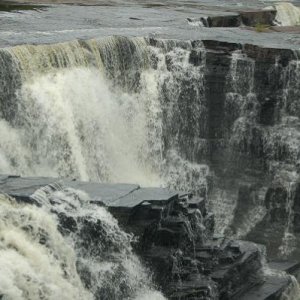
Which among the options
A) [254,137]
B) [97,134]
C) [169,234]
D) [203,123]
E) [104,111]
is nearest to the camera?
[169,234]

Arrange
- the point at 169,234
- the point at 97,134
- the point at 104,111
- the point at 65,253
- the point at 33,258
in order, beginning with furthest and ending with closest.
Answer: the point at 104,111 → the point at 97,134 → the point at 169,234 → the point at 65,253 → the point at 33,258

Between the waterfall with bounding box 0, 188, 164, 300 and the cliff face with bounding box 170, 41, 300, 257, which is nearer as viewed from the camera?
the waterfall with bounding box 0, 188, 164, 300

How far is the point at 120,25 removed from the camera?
27859 millimetres

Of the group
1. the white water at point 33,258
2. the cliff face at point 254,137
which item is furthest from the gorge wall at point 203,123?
the white water at point 33,258

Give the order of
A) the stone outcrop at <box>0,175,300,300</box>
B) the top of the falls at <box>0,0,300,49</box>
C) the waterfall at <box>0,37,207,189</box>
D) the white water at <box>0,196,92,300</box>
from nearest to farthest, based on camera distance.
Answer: the white water at <box>0,196,92,300</box>
the stone outcrop at <box>0,175,300,300</box>
the waterfall at <box>0,37,207,189</box>
the top of the falls at <box>0,0,300,49</box>

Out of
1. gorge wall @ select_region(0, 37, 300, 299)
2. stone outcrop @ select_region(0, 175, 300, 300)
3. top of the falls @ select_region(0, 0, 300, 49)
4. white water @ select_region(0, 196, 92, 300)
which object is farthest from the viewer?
top of the falls @ select_region(0, 0, 300, 49)

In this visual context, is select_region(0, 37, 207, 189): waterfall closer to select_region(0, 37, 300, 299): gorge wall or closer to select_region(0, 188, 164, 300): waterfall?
select_region(0, 37, 300, 299): gorge wall

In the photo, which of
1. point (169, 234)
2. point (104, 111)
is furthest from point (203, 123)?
point (169, 234)

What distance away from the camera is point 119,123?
22141mm

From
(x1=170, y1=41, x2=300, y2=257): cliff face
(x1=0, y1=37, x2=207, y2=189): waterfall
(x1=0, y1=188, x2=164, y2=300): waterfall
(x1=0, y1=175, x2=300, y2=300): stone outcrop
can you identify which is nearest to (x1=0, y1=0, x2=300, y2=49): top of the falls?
(x1=170, y1=41, x2=300, y2=257): cliff face

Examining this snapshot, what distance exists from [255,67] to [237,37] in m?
3.20

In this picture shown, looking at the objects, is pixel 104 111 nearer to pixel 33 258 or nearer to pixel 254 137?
pixel 254 137

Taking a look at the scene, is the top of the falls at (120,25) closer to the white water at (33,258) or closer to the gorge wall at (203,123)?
the gorge wall at (203,123)

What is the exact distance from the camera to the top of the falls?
2409cm
